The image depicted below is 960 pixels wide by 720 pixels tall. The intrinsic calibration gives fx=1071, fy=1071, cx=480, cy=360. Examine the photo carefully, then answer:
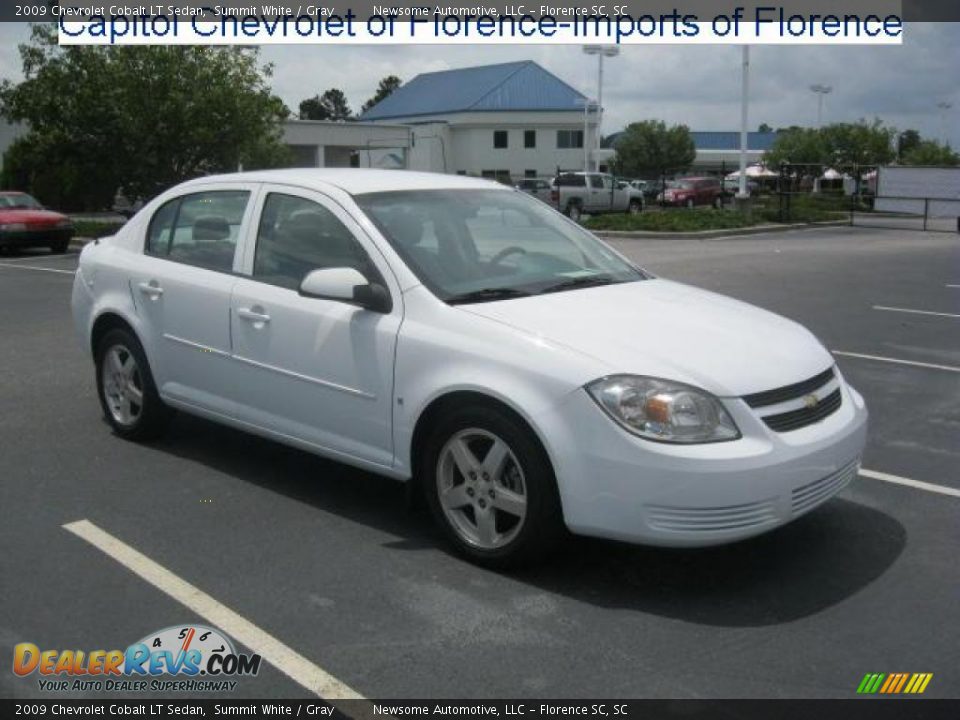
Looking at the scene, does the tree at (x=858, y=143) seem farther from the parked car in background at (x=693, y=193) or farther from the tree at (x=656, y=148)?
the parked car in background at (x=693, y=193)

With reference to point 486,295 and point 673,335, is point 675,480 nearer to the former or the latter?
point 673,335

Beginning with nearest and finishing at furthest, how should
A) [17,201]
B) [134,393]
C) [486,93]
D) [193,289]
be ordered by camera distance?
[193,289], [134,393], [17,201], [486,93]

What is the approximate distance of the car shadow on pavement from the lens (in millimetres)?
4215

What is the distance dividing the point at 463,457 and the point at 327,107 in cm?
15339

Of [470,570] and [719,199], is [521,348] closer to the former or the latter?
[470,570]

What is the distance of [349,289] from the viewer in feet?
15.9

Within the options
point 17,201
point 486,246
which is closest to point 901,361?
point 486,246

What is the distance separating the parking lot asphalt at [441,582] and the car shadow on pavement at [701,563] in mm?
12

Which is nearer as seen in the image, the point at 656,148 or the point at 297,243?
the point at 297,243

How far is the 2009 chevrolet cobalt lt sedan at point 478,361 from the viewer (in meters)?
4.11

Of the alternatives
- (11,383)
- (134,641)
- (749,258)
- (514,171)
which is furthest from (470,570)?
(514,171)

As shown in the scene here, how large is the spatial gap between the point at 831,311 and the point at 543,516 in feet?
30.0

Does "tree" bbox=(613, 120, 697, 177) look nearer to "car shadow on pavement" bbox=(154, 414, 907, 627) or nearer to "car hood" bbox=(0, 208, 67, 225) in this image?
"car hood" bbox=(0, 208, 67, 225)

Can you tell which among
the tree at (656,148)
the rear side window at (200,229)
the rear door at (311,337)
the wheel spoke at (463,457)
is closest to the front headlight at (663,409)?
the wheel spoke at (463,457)
